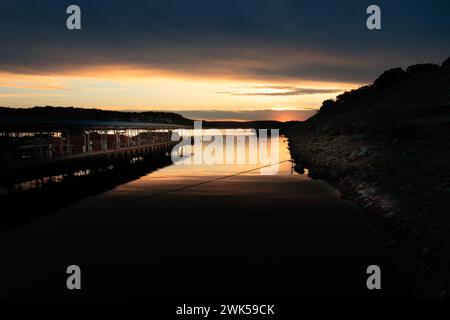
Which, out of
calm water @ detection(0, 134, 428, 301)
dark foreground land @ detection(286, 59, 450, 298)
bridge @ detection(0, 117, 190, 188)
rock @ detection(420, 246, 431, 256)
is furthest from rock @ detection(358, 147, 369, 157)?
bridge @ detection(0, 117, 190, 188)

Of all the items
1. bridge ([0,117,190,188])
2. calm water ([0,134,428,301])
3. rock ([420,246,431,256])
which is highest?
bridge ([0,117,190,188])

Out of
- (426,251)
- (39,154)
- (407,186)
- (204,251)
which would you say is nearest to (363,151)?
(407,186)

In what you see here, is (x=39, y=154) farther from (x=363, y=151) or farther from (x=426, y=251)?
(x=426, y=251)

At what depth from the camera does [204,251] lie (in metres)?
13.7

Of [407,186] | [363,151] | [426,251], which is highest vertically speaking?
[363,151]

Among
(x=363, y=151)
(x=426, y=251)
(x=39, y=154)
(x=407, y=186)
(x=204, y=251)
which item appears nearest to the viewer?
(x=426, y=251)

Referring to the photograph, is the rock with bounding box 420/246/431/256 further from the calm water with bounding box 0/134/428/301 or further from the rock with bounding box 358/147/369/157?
the rock with bounding box 358/147/369/157

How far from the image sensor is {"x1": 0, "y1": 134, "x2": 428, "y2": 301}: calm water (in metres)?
10.4

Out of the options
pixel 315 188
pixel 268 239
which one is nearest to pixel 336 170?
pixel 315 188

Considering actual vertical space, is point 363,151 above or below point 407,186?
above

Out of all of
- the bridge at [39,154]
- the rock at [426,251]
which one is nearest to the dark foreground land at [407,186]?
the rock at [426,251]

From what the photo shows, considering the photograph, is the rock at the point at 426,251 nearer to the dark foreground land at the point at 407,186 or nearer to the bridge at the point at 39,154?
the dark foreground land at the point at 407,186

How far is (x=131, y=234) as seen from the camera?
1627 cm
